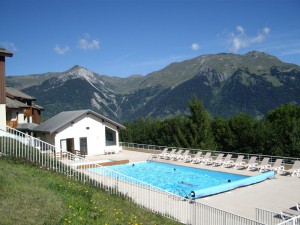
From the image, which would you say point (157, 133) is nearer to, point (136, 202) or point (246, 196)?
point (246, 196)

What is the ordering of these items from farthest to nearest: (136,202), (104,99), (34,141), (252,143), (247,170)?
(104,99) → (252,143) → (247,170) → (34,141) → (136,202)

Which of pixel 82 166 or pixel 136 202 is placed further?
pixel 82 166

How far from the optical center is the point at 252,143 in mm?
22641

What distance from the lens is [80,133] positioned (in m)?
28.6

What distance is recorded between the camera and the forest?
2064cm

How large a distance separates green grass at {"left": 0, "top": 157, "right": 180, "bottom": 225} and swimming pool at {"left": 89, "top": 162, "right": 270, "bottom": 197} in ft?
25.8

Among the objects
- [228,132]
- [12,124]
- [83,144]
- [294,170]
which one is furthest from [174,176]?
[12,124]

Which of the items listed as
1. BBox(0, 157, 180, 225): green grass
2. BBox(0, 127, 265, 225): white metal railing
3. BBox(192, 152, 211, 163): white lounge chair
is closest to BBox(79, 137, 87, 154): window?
BBox(192, 152, 211, 163): white lounge chair

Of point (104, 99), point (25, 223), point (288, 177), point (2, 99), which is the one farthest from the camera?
point (104, 99)

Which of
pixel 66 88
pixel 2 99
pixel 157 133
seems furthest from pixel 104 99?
pixel 2 99

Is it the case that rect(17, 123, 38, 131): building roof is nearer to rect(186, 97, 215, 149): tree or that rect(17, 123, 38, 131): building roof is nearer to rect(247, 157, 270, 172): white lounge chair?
rect(186, 97, 215, 149): tree

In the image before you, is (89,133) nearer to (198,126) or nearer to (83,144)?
(83,144)

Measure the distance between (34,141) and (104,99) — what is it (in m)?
183

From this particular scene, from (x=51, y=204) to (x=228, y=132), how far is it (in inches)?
740
